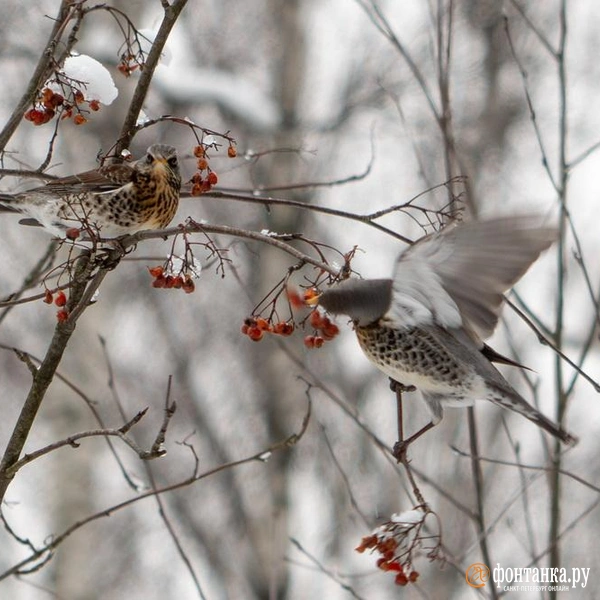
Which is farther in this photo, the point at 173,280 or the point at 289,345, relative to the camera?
the point at 289,345

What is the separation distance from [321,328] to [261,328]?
15 centimetres

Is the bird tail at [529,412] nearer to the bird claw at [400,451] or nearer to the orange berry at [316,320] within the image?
the bird claw at [400,451]

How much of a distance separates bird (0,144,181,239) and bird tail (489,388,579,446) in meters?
1.25

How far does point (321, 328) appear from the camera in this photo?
2.49 metres

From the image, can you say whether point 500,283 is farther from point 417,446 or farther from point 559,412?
point 417,446

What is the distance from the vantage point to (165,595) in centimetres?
1154

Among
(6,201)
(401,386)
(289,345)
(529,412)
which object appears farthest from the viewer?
(289,345)

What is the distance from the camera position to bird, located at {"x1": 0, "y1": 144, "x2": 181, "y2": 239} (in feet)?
9.71

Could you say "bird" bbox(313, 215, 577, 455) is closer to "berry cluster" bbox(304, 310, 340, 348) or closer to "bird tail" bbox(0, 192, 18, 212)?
"berry cluster" bbox(304, 310, 340, 348)

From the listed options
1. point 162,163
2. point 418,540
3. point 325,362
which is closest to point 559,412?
point 418,540

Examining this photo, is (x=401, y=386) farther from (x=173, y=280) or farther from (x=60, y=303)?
(x=60, y=303)

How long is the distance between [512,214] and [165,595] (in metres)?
10.2

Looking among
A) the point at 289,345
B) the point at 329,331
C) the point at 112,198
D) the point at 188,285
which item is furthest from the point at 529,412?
the point at 289,345

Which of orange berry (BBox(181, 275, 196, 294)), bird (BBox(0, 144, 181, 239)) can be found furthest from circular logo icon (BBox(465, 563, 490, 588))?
bird (BBox(0, 144, 181, 239))
